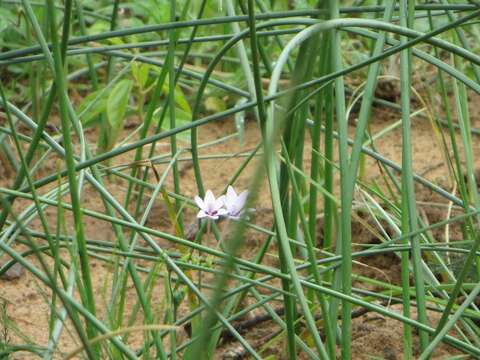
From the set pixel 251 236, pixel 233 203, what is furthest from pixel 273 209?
pixel 251 236

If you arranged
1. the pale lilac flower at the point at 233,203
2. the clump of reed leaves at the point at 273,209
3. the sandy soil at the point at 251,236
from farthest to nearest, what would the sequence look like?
the sandy soil at the point at 251,236, the pale lilac flower at the point at 233,203, the clump of reed leaves at the point at 273,209

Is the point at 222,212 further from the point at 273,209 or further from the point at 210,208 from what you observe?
the point at 273,209

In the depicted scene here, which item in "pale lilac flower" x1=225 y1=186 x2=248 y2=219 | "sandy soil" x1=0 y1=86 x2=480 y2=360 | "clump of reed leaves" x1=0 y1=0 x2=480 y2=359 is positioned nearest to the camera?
"clump of reed leaves" x1=0 y1=0 x2=480 y2=359

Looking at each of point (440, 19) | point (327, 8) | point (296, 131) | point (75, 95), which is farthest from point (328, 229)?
point (440, 19)

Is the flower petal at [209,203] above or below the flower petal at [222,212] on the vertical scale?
above

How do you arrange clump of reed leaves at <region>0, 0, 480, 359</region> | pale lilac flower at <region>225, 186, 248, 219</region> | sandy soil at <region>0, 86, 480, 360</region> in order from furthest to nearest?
sandy soil at <region>0, 86, 480, 360</region> < pale lilac flower at <region>225, 186, 248, 219</region> < clump of reed leaves at <region>0, 0, 480, 359</region>

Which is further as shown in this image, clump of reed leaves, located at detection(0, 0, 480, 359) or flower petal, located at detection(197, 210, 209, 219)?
flower petal, located at detection(197, 210, 209, 219)

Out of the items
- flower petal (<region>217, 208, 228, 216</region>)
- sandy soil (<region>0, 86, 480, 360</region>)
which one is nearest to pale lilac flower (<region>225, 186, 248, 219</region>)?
flower petal (<region>217, 208, 228, 216</region>)

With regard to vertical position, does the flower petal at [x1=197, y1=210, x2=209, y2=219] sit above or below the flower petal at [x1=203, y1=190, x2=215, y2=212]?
below

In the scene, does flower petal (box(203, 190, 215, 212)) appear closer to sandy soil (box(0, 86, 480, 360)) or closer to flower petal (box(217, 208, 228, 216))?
flower petal (box(217, 208, 228, 216))

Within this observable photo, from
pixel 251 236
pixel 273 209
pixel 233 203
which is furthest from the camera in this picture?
pixel 251 236

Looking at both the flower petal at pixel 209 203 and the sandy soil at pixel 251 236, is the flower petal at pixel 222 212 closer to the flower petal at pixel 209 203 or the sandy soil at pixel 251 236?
the flower petal at pixel 209 203

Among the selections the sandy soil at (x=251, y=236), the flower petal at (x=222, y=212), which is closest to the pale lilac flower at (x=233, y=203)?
the flower petal at (x=222, y=212)
